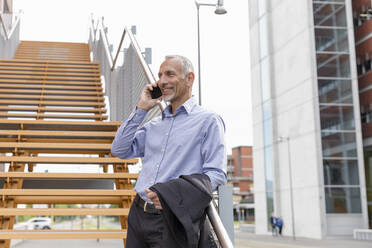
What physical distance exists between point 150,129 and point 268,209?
31033 mm

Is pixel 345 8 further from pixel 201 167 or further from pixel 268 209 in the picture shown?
pixel 201 167

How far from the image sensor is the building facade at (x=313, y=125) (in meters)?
26.9

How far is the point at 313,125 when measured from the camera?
2766 centimetres

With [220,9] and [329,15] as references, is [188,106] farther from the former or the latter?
[329,15]

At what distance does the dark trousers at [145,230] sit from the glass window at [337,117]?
1060 inches

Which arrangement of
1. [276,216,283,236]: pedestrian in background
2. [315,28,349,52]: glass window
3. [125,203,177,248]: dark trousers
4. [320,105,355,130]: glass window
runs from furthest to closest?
1. [276,216,283,236]: pedestrian in background
2. [315,28,349,52]: glass window
3. [320,105,355,130]: glass window
4. [125,203,177,248]: dark trousers

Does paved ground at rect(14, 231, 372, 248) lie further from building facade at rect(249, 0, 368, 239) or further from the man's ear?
the man's ear

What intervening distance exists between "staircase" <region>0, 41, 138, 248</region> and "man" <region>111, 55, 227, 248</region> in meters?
1.90

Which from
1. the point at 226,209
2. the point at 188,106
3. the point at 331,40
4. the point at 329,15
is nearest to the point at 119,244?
the point at 226,209

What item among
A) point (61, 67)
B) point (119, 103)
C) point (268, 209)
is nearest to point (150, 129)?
point (119, 103)

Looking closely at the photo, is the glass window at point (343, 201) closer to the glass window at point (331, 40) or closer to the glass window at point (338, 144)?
the glass window at point (338, 144)

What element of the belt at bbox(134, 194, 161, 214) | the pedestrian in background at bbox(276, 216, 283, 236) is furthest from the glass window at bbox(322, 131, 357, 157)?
the belt at bbox(134, 194, 161, 214)

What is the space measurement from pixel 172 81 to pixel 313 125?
26.5 meters

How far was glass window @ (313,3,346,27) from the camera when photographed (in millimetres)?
28453
